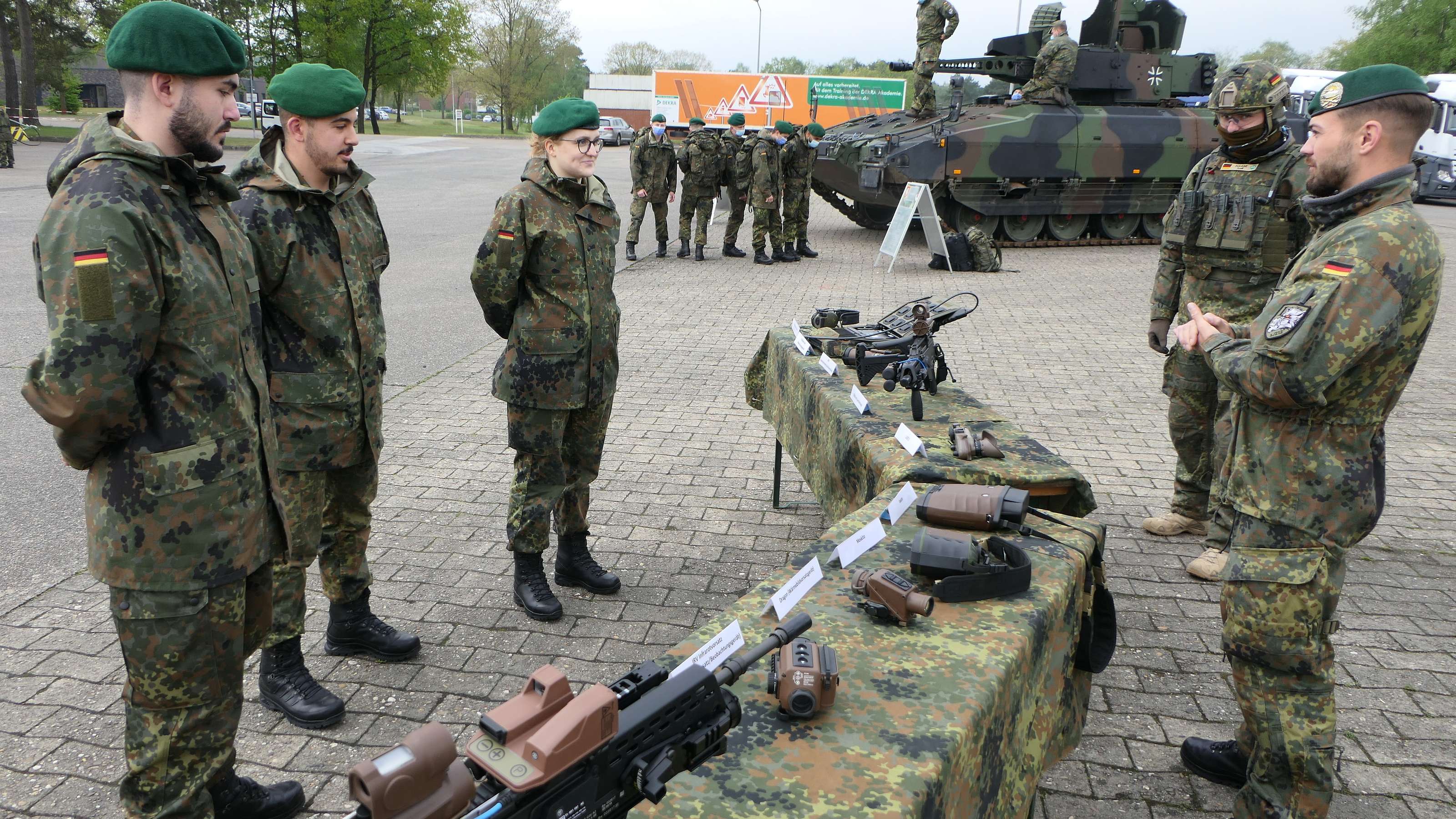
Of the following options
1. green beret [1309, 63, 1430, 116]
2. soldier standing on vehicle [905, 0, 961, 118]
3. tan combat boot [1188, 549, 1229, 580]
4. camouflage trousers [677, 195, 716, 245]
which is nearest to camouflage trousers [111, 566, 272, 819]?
green beret [1309, 63, 1430, 116]

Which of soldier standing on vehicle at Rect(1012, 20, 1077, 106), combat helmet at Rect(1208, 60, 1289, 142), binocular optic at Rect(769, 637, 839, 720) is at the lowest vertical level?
binocular optic at Rect(769, 637, 839, 720)

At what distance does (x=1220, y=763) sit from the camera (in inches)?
121

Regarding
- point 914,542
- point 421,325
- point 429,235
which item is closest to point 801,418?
point 914,542

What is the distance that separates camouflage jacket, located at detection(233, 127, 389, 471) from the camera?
304 centimetres

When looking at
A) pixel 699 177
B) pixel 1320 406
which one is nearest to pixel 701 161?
pixel 699 177

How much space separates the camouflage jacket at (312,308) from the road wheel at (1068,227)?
47.3 ft

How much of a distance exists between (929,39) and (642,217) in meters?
5.52

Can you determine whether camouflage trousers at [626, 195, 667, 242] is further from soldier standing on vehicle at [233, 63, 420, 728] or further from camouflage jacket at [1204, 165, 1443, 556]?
camouflage jacket at [1204, 165, 1443, 556]

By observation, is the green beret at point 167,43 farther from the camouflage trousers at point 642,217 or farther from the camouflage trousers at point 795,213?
the camouflage trousers at point 795,213

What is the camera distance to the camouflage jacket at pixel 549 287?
3711 millimetres

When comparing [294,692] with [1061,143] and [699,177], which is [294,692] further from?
[1061,143]

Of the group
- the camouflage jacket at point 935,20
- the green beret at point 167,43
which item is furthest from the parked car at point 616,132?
the green beret at point 167,43

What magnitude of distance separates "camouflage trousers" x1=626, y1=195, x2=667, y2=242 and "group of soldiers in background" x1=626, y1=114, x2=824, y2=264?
0.05ft

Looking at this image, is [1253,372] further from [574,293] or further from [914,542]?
[574,293]
